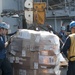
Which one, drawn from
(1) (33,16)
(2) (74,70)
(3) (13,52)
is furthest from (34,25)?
(2) (74,70)

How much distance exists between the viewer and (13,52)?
277 inches

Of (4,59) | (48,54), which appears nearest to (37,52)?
(48,54)

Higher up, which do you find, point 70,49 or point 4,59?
point 70,49

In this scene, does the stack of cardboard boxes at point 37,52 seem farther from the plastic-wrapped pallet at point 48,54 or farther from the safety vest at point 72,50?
the safety vest at point 72,50

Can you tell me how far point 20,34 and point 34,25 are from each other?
3496 millimetres

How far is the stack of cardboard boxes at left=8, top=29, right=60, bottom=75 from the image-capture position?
22.1 ft

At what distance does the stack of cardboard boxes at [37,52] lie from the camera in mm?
6750

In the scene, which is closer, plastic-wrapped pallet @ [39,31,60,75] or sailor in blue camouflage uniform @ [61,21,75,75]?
sailor in blue camouflage uniform @ [61,21,75,75]

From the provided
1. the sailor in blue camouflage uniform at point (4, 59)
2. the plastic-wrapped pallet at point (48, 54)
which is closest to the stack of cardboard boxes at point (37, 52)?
the plastic-wrapped pallet at point (48, 54)

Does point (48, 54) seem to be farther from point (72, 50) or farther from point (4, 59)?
point (4, 59)

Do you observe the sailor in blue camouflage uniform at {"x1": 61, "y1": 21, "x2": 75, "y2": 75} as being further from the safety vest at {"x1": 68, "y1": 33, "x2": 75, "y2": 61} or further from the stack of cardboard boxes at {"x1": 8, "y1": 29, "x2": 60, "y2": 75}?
the stack of cardboard boxes at {"x1": 8, "y1": 29, "x2": 60, "y2": 75}

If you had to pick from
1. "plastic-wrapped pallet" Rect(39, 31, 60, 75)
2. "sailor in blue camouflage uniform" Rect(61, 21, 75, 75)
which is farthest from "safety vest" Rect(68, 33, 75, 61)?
"plastic-wrapped pallet" Rect(39, 31, 60, 75)

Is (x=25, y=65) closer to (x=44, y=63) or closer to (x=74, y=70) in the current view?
(x=44, y=63)

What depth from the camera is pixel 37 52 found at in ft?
22.2
